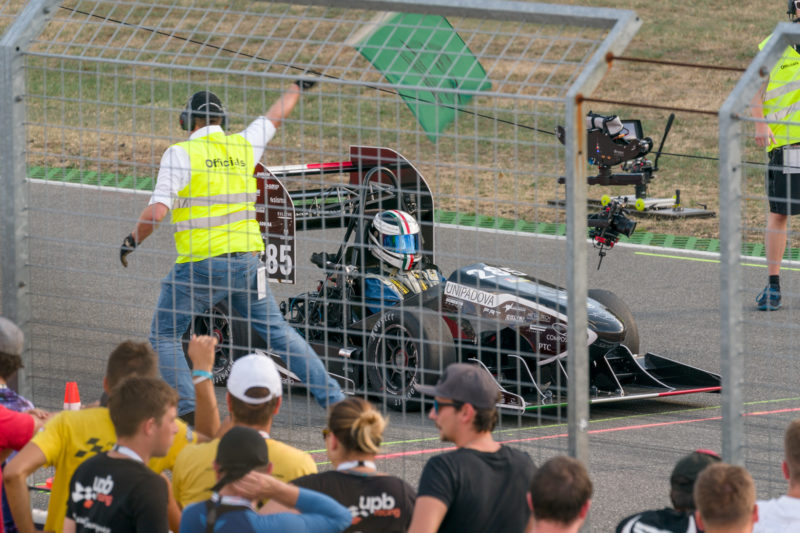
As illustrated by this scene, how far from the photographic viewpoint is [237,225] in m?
7.31

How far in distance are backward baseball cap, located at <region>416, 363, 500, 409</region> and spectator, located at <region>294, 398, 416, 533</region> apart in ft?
1.05

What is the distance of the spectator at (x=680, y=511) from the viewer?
4433mm

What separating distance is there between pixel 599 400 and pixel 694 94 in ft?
53.0

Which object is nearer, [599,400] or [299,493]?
[299,493]

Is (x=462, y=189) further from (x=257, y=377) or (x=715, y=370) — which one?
(x=257, y=377)

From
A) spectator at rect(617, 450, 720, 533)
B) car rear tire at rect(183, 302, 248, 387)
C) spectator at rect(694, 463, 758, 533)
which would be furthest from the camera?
car rear tire at rect(183, 302, 248, 387)

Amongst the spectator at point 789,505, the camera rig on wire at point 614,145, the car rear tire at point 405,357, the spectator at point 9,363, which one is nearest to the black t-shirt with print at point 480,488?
the spectator at point 789,505

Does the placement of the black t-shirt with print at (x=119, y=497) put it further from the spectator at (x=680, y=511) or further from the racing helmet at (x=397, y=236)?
the racing helmet at (x=397, y=236)

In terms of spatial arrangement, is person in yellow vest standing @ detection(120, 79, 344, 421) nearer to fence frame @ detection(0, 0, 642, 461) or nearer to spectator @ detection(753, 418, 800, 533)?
fence frame @ detection(0, 0, 642, 461)

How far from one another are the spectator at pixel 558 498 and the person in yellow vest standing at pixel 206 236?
2.56 m

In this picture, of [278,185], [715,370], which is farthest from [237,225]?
[715,370]

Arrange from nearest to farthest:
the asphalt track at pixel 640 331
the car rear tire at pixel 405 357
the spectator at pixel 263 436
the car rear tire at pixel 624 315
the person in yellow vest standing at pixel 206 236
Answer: the spectator at pixel 263 436, the person in yellow vest standing at pixel 206 236, the asphalt track at pixel 640 331, the car rear tire at pixel 405 357, the car rear tire at pixel 624 315

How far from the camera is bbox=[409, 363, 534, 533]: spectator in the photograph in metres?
4.50

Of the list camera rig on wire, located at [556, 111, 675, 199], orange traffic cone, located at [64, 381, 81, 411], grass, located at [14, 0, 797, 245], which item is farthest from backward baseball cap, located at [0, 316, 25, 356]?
grass, located at [14, 0, 797, 245]
